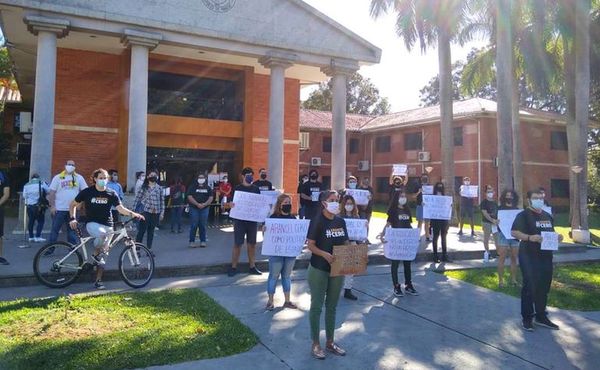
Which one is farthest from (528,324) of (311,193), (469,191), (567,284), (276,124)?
(276,124)

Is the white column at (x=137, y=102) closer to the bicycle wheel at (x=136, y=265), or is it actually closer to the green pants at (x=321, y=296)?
the bicycle wheel at (x=136, y=265)

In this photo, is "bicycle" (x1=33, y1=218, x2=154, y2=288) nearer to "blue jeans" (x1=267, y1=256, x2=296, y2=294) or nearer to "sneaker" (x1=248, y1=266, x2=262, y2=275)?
"sneaker" (x1=248, y1=266, x2=262, y2=275)

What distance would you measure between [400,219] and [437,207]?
2852 mm

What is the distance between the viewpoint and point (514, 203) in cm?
905

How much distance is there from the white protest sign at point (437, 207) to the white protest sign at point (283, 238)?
193 inches

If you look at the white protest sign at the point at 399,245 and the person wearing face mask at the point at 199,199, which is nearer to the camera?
the white protest sign at the point at 399,245

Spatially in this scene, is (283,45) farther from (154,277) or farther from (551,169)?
(551,169)

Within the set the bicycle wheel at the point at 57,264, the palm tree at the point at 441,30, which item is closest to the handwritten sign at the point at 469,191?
the palm tree at the point at 441,30

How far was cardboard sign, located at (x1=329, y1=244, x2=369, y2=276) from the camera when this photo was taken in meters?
5.07

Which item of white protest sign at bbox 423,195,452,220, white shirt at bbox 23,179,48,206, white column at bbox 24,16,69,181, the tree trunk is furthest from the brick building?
white shirt at bbox 23,179,48,206

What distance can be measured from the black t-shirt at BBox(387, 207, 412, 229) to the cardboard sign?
3302mm

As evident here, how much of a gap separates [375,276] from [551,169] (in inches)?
1047

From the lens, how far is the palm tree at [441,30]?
62.6 feet

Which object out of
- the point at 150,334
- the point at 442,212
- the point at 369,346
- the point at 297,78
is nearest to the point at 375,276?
the point at 442,212
